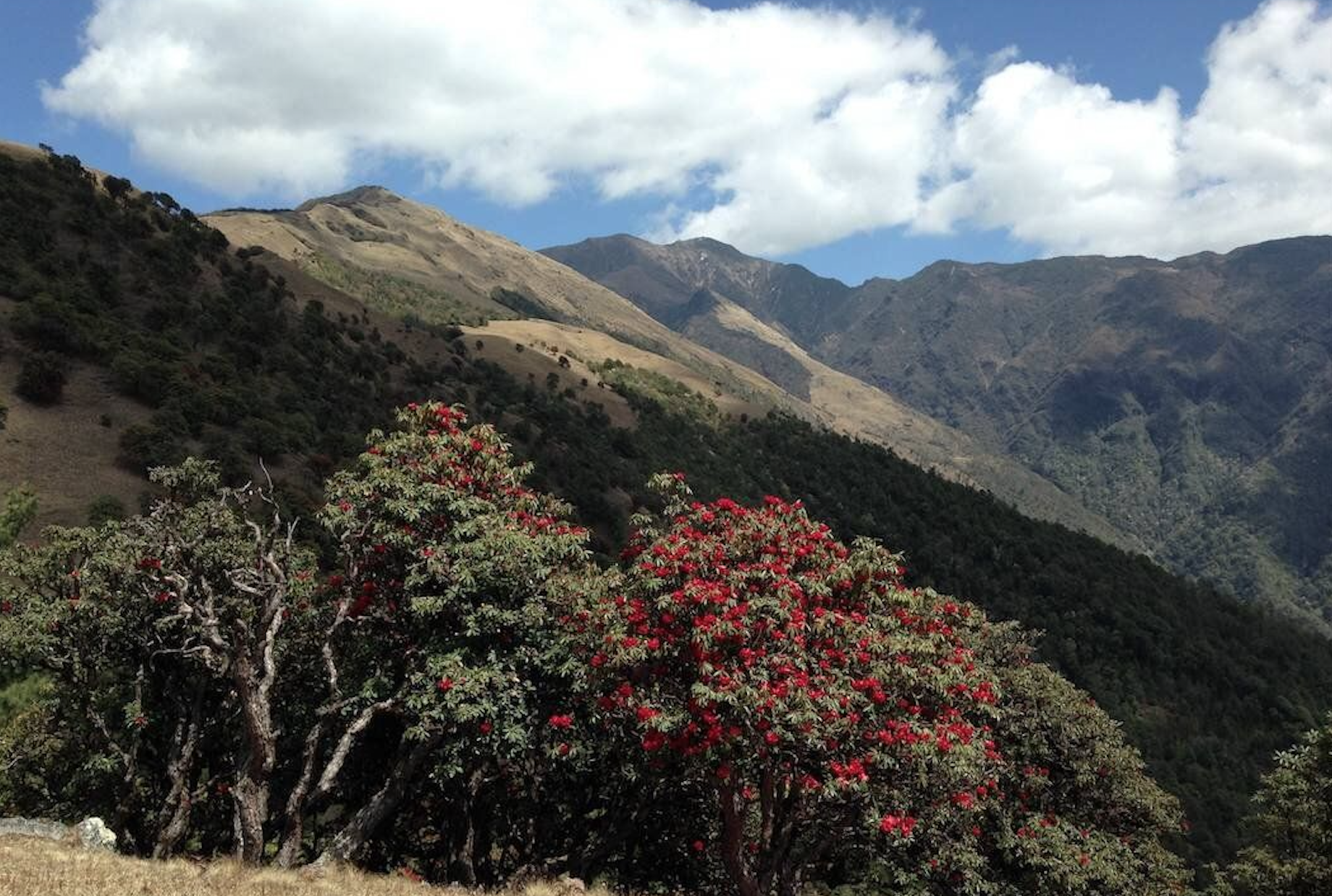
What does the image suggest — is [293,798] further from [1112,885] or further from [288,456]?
[288,456]

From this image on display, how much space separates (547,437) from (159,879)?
8486 cm

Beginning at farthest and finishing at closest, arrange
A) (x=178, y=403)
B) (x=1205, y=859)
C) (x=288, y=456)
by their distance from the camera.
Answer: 1. (x=1205, y=859)
2. (x=288, y=456)
3. (x=178, y=403)

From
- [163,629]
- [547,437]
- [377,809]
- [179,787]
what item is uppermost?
[547,437]

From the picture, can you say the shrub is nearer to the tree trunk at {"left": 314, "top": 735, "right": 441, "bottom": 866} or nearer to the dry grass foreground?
the dry grass foreground

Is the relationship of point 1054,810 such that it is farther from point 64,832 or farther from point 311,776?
point 64,832

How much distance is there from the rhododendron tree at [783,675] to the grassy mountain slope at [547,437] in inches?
1491

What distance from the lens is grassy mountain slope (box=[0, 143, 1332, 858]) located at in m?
54.3

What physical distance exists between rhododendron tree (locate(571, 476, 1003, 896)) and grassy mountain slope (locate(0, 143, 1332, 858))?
1491 inches

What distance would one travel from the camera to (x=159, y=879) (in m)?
12.8

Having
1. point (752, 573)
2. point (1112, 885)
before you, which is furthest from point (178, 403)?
point (1112, 885)

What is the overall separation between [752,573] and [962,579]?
113528 mm

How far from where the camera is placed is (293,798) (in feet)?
53.4

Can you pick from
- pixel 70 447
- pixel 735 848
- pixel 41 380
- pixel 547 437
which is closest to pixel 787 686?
pixel 735 848

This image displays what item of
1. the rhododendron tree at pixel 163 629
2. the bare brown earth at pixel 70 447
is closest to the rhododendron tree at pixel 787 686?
the rhododendron tree at pixel 163 629
